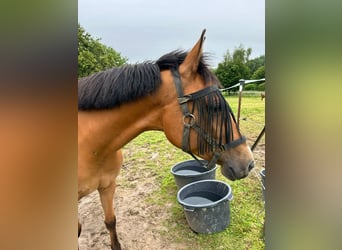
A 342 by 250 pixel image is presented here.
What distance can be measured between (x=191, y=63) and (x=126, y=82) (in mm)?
254

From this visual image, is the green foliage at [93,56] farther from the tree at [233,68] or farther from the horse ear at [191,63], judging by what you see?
the tree at [233,68]

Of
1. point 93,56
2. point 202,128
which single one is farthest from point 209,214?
point 93,56

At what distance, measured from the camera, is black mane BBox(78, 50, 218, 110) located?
0.86 meters

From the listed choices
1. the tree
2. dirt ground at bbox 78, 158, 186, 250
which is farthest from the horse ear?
dirt ground at bbox 78, 158, 186, 250

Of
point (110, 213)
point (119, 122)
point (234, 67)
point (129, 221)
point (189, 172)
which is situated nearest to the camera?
point (234, 67)

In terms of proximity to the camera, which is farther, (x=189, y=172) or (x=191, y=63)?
(x=189, y=172)

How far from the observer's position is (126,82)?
2.85ft

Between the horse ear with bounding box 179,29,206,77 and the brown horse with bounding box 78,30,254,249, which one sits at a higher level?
the horse ear with bounding box 179,29,206,77

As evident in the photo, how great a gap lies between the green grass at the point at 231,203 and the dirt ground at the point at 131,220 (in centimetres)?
5

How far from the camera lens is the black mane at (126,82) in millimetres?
862

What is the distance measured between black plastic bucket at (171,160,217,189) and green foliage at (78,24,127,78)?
1.00 m

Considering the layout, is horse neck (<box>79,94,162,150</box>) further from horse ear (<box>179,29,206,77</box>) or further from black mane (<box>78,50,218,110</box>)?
horse ear (<box>179,29,206,77</box>)

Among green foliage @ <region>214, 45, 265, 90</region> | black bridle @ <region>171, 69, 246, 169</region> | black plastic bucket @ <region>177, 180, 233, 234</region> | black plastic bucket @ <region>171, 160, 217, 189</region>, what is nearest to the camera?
green foliage @ <region>214, 45, 265, 90</region>

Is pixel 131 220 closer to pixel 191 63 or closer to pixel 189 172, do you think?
pixel 189 172
